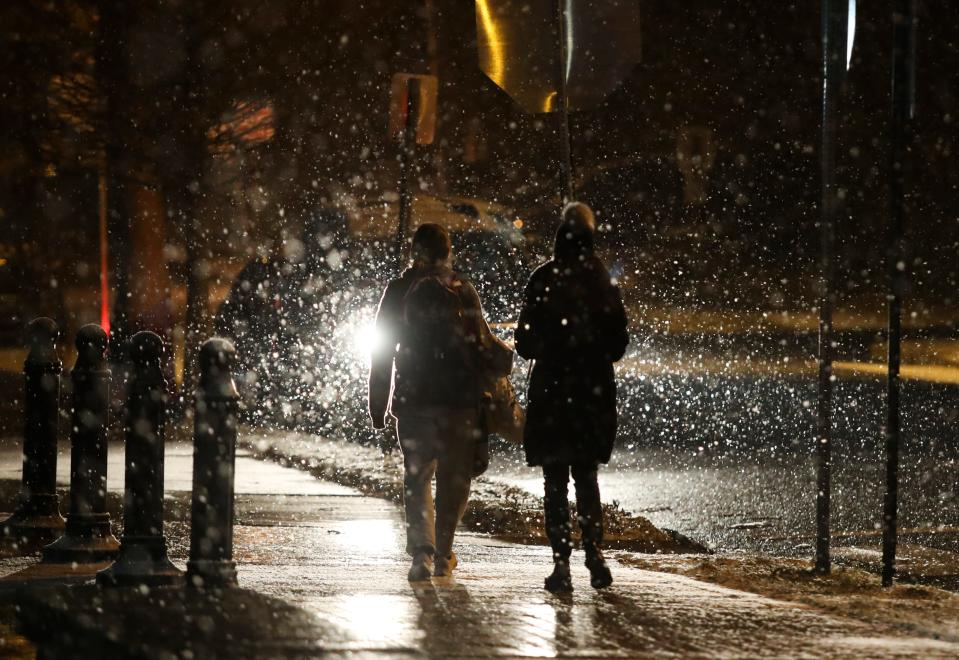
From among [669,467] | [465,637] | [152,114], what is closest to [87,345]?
[465,637]

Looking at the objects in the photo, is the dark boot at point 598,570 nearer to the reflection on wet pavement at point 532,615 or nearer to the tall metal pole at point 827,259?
the reflection on wet pavement at point 532,615

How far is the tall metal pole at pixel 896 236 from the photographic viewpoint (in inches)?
299

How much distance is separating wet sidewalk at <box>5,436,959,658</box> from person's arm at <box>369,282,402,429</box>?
80cm

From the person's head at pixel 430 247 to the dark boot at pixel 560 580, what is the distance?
1.59 meters

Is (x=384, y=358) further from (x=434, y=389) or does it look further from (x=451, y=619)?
(x=451, y=619)

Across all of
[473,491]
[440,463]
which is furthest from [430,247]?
[473,491]

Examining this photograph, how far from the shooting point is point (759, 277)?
3153 cm

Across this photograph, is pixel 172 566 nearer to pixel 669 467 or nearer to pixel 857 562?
pixel 857 562

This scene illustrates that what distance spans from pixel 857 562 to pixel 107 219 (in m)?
12.7

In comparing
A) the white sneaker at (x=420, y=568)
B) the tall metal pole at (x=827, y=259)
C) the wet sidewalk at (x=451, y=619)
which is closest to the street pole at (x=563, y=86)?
the tall metal pole at (x=827, y=259)

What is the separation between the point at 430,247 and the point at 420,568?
153cm

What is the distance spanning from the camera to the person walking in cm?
747


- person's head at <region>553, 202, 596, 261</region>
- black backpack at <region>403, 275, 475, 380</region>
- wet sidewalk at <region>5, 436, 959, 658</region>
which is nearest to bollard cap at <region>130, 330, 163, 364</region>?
wet sidewalk at <region>5, 436, 959, 658</region>

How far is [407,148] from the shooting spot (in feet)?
46.2
